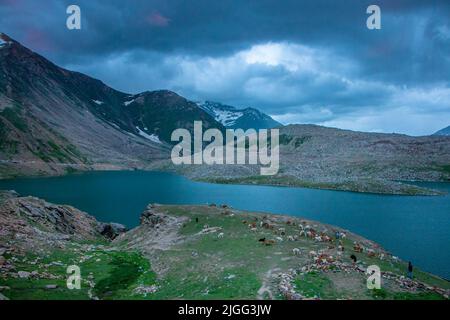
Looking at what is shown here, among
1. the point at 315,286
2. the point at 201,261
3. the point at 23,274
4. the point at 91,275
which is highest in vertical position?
the point at 315,286

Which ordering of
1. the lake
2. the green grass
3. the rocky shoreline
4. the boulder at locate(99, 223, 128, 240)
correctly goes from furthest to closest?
the boulder at locate(99, 223, 128, 240)
the lake
the green grass
the rocky shoreline

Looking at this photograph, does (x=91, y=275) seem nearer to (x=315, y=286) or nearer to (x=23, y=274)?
(x=23, y=274)

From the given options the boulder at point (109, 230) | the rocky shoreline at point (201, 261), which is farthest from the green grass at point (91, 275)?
the boulder at point (109, 230)

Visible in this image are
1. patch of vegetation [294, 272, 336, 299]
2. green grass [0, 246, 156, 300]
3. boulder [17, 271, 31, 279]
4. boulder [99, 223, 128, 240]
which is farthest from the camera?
boulder [99, 223, 128, 240]

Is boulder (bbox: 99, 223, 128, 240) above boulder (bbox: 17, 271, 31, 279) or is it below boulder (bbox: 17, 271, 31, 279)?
below

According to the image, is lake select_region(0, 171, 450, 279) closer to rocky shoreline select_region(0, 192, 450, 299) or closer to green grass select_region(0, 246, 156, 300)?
rocky shoreline select_region(0, 192, 450, 299)

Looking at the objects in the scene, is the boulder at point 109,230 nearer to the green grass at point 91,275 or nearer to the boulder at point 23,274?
the green grass at point 91,275

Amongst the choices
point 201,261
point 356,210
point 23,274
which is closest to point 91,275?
point 23,274

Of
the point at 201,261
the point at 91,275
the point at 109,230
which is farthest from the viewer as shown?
the point at 109,230

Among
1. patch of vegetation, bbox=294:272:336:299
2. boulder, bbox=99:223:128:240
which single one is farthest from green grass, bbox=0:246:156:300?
boulder, bbox=99:223:128:240

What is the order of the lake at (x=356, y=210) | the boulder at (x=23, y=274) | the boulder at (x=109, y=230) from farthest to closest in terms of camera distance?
the boulder at (x=109, y=230) → the lake at (x=356, y=210) → the boulder at (x=23, y=274)

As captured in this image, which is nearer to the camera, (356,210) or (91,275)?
(91,275)

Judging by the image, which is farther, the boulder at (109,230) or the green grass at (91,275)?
the boulder at (109,230)
